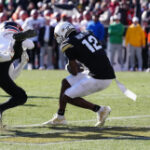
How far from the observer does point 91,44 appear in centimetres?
804

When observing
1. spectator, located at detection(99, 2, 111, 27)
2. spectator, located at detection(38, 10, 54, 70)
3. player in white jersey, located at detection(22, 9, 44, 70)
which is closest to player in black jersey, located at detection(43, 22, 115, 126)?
player in white jersey, located at detection(22, 9, 44, 70)

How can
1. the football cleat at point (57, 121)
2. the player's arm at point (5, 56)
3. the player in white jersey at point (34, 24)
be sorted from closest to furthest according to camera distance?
the player's arm at point (5, 56)
the football cleat at point (57, 121)
the player in white jersey at point (34, 24)

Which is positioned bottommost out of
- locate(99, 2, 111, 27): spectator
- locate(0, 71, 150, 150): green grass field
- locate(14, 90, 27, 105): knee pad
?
locate(99, 2, 111, 27): spectator

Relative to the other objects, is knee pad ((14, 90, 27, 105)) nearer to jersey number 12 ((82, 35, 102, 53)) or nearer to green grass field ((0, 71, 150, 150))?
green grass field ((0, 71, 150, 150))

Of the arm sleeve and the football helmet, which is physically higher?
the football helmet

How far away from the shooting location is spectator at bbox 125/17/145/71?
19.6 m

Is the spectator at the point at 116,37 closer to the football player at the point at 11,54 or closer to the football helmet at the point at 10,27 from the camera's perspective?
the football player at the point at 11,54

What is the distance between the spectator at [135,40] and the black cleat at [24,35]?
11763 millimetres

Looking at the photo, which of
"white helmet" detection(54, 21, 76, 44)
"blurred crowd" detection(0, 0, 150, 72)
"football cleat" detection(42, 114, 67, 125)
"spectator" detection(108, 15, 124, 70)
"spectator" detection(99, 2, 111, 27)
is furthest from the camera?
"spectator" detection(99, 2, 111, 27)

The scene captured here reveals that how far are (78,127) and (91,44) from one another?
3.87ft

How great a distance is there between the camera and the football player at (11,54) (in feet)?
25.7

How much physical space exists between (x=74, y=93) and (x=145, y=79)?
821 cm

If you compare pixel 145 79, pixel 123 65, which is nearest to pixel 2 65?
pixel 145 79

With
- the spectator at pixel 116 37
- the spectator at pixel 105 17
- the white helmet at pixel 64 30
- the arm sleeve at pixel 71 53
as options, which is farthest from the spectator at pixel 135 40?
the arm sleeve at pixel 71 53
